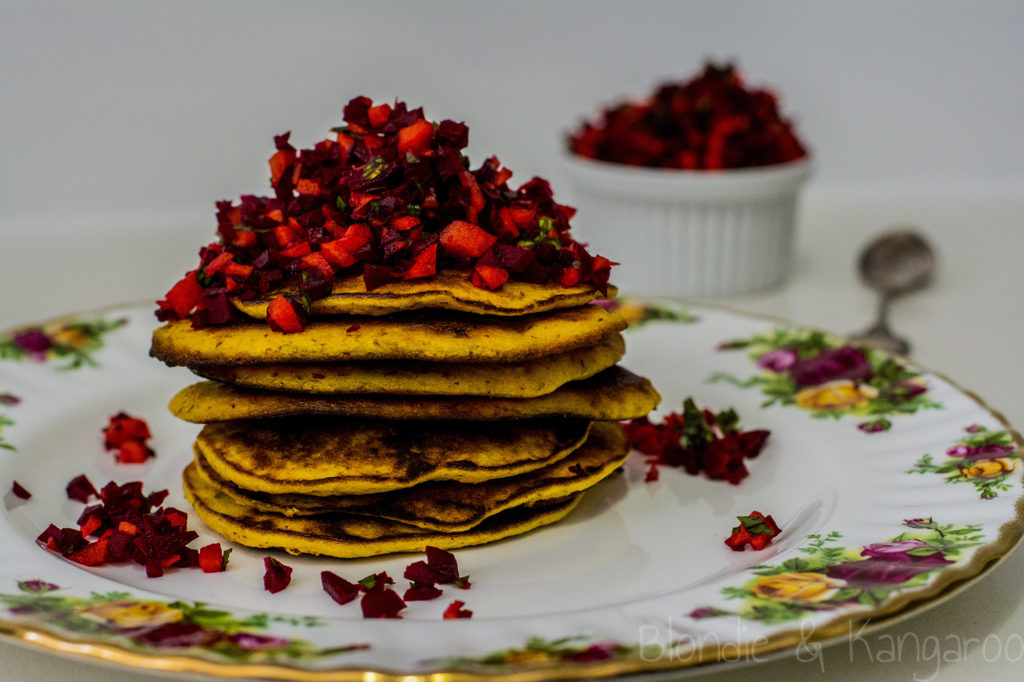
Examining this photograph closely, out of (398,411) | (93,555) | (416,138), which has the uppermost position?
(416,138)

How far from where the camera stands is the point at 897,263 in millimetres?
4012

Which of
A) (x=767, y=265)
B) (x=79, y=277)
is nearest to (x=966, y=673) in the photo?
(x=767, y=265)

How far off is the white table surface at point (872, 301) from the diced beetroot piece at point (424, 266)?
75 cm

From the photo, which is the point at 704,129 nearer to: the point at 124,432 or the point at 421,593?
the point at 124,432

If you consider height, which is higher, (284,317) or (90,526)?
(284,317)

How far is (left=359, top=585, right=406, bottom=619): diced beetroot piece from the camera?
1.69 metres

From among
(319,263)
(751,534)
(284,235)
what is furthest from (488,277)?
(751,534)

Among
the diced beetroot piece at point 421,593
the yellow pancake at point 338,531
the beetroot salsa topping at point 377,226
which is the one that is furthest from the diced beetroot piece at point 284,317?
the diced beetroot piece at point 421,593

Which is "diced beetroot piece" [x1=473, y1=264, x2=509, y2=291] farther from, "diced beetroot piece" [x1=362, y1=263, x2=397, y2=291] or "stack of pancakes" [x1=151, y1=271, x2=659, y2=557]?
"diced beetroot piece" [x1=362, y1=263, x2=397, y2=291]

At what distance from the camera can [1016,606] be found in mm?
1846

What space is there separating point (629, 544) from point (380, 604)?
53 cm

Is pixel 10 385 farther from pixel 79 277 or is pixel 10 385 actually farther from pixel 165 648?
pixel 79 277

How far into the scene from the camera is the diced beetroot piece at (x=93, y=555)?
186 centimetres

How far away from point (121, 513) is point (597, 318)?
0.94 meters
